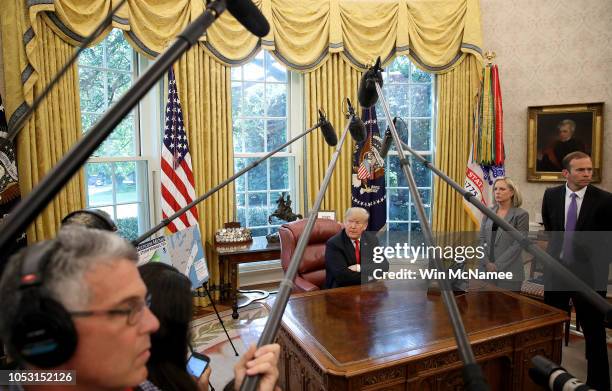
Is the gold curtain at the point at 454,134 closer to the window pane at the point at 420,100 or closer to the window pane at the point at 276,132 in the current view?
the window pane at the point at 420,100

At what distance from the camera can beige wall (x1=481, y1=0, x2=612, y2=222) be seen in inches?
189

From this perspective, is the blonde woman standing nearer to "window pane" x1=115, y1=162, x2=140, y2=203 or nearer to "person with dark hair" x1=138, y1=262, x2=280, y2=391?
"person with dark hair" x1=138, y1=262, x2=280, y2=391

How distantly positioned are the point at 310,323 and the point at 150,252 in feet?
3.69

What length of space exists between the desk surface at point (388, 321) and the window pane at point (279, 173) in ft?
7.90

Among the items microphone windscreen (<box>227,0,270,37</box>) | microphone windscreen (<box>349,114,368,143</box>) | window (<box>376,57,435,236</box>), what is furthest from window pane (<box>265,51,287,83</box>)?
microphone windscreen (<box>227,0,270,37</box>)

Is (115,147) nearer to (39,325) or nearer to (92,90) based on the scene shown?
(92,90)

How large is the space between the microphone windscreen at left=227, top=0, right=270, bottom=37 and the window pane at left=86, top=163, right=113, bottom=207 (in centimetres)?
392

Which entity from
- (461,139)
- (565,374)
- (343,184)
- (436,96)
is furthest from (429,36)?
(565,374)

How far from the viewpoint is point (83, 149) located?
451 mm

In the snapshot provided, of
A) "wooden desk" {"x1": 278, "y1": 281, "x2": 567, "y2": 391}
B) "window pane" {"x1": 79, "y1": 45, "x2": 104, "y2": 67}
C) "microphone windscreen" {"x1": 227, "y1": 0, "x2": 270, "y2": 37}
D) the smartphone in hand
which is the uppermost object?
"window pane" {"x1": 79, "y1": 45, "x2": 104, "y2": 67}

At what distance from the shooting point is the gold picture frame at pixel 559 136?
480 centimetres

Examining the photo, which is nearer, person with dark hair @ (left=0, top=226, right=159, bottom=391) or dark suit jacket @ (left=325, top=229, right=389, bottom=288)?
person with dark hair @ (left=0, top=226, right=159, bottom=391)

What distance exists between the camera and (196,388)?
1134 millimetres

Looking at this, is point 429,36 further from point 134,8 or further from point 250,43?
point 134,8
